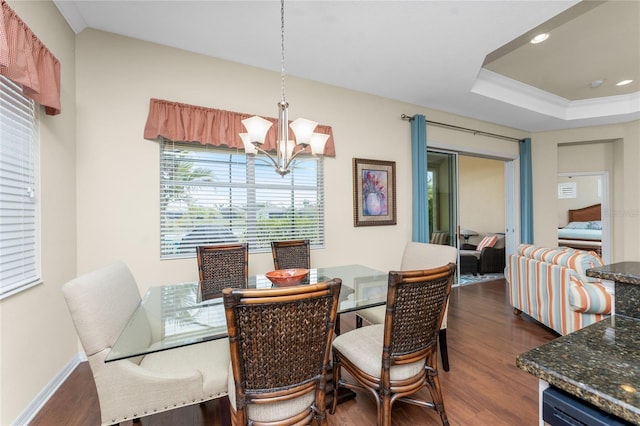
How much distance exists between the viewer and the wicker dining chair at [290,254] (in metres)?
2.77

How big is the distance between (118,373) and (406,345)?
1.40m

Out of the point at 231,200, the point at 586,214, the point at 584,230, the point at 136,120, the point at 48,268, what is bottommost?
the point at 584,230

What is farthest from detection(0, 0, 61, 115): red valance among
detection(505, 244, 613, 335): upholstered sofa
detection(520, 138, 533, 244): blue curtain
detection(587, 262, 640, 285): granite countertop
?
detection(520, 138, 533, 244): blue curtain

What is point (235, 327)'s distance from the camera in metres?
1.05

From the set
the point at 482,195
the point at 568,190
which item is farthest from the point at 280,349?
the point at 568,190

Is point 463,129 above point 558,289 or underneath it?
above

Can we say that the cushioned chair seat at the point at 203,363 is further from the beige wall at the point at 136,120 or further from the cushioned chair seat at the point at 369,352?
the beige wall at the point at 136,120

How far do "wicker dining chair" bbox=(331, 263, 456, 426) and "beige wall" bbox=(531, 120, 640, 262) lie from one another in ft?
17.3

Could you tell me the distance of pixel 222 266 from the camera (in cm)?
250

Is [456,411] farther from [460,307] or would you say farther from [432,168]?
[432,168]

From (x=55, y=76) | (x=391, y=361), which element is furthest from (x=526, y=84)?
(x=55, y=76)

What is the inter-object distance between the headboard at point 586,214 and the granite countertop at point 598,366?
887 cm

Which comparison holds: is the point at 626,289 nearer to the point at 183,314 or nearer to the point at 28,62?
the point at 183,314

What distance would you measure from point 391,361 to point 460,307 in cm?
284
